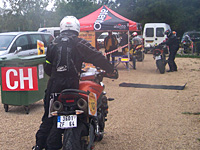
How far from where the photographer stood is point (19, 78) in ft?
20.2

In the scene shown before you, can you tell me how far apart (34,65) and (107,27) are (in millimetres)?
6789

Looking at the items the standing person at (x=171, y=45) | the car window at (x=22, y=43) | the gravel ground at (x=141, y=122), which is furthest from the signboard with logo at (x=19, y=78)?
the standing person at (x=171, y=45)

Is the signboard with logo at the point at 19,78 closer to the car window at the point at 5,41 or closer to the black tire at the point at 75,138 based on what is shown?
the black tire at the point at 75,138

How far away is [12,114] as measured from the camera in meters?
6.39

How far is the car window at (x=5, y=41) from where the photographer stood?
10.7m

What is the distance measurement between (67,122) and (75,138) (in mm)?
189

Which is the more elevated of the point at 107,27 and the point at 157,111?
the point at 107,27

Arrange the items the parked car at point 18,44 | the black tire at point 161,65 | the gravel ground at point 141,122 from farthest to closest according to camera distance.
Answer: the black tire at point 161,65, the parked car at point 18,44, the gravel ground at point 141,122

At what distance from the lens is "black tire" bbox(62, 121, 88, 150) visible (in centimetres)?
324

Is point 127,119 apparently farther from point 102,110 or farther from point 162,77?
point 162,77

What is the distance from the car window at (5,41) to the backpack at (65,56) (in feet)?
24.9

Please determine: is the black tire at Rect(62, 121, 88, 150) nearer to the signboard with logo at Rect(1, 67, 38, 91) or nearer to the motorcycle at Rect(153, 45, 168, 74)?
the signboard with logo at Rect(1, 67, 38, 91)

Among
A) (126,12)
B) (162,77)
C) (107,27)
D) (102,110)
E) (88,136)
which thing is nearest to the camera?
(88,136)

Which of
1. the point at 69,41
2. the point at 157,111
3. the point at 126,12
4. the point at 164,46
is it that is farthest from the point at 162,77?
the point at 126,12
